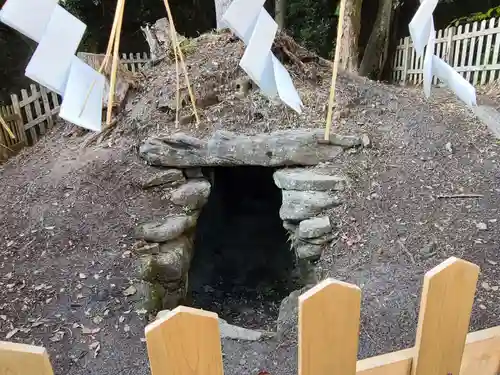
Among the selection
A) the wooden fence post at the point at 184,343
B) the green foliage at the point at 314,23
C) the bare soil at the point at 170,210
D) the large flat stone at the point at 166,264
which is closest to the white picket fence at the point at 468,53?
the bare soil at the point at 170,210

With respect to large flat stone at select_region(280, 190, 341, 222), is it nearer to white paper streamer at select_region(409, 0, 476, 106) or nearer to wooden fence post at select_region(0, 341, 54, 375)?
white paper streamer at select_region(409, 0, 476, 106)

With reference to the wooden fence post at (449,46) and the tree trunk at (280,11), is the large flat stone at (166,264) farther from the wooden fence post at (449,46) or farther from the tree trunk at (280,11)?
the tree trunk at (280,11)

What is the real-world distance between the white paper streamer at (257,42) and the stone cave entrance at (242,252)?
149 cm

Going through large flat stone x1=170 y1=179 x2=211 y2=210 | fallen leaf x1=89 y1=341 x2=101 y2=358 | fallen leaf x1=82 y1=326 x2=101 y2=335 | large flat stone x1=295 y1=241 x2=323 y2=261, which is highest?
large flat stone x1=170 y1=179 x2=211 y2=210

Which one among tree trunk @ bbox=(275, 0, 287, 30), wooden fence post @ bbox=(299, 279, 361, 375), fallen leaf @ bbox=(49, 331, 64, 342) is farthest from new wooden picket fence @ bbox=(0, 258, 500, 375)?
tree trunk @ bbox=(275, 0, 287, 30)

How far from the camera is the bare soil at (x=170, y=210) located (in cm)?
254

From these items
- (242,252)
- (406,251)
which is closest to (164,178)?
(242,252)

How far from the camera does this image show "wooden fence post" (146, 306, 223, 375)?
0.74 metres

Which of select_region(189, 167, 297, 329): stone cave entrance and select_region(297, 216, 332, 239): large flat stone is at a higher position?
select_region(297, 216, 332, 239): large flat stone

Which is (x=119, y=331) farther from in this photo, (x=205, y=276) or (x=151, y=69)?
(x=151, y=69)

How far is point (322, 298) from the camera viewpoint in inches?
31.6

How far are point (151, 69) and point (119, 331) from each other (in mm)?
3754

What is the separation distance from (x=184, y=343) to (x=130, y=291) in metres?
2.30

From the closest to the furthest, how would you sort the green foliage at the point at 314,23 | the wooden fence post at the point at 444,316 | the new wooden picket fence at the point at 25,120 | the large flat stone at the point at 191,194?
the wooden fence post at the point at 444,316
the large flat stone at the point at 191,194
the new wooden picket fence at the point at 25,120
the green foliage at the point at 314,23
